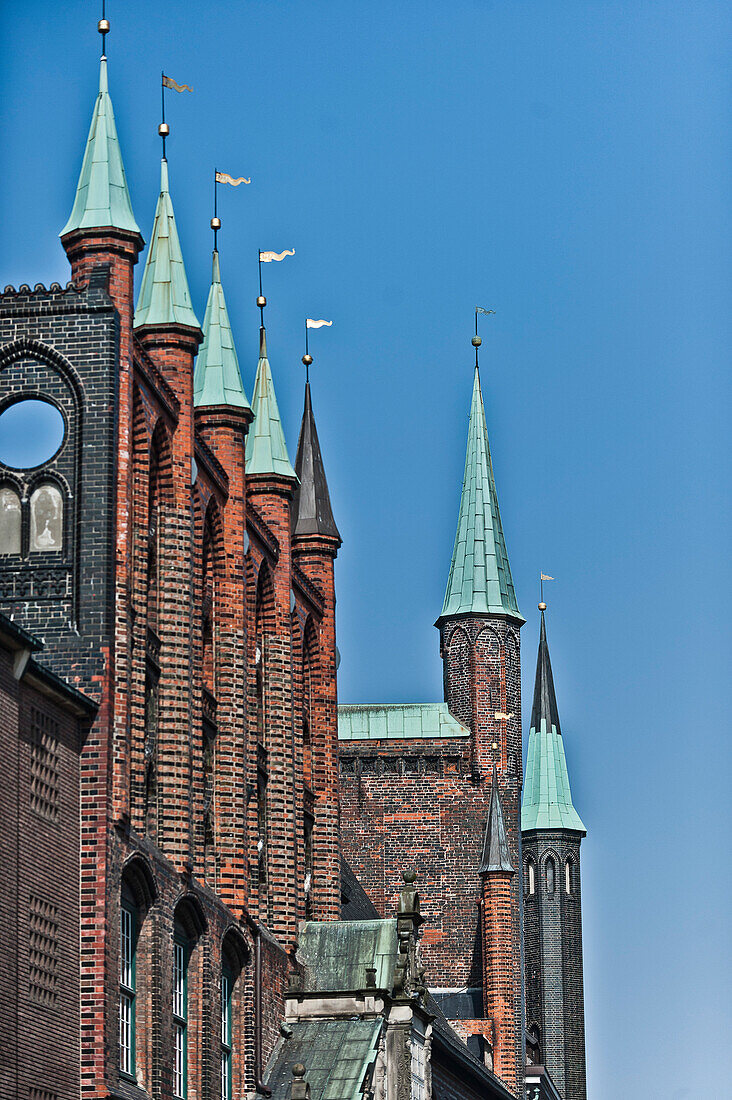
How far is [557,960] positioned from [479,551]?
36.3 meters

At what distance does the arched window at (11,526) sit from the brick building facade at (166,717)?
0.11 feet

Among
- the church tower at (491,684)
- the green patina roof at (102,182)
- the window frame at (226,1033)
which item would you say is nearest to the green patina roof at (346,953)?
the window frame at (226,1033)

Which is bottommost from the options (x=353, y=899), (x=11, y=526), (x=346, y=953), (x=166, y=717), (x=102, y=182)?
(x=346, y=953)

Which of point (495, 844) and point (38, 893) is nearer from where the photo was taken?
point (38, 893)

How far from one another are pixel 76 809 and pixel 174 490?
7541 millimetres

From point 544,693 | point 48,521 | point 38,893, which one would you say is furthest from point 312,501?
point 544,693

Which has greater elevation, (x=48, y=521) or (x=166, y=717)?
(x=48, y=521)

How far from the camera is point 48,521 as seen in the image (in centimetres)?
3353

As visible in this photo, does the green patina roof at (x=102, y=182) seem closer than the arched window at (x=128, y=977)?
No

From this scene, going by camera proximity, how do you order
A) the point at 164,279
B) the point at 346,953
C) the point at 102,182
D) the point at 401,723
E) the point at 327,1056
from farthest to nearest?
1. the point at 401,723
2. the point at 346,953
3. the point at 327,1056
4. the point at 164,279
5. the point at 102,182

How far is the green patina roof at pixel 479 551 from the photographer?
69.6 m

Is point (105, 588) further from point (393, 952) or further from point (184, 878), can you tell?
point (393, 952)

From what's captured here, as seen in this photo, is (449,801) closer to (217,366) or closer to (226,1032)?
(217,366)

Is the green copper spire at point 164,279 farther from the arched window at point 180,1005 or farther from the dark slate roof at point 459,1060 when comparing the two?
the dark slate roof at point 459,1060
